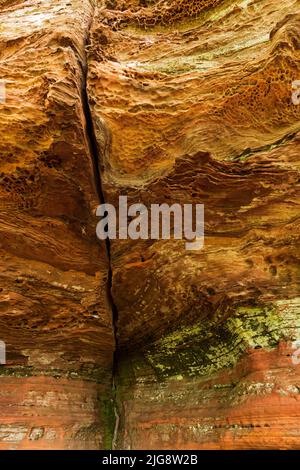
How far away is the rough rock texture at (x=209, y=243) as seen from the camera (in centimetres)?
494

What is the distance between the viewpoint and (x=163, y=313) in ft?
19.1

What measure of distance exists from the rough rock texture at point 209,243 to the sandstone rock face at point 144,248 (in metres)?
0.02

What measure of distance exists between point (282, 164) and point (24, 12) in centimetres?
602

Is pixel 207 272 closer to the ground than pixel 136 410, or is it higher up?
higher up

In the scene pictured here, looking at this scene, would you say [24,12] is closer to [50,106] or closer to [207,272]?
[50,106]

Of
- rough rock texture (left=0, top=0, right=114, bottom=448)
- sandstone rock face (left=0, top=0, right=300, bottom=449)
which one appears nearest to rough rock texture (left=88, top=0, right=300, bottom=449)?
sandstone rock face (left=0, top=0, right=300, bottom=449)

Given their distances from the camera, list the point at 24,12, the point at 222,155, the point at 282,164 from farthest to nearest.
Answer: the point at 24,12 → the point at 222,155 → the point at 282,164

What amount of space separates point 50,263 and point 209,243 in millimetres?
2167

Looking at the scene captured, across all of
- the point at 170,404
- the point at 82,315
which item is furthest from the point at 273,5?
the point at 170,404

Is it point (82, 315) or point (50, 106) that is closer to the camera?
point (50, 106)

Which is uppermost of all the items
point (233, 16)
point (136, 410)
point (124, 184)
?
point (233, 16)

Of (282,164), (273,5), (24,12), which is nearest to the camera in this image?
(282,164)

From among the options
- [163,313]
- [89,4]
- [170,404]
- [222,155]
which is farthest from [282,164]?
[89,4]

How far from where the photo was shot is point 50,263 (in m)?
5.77
